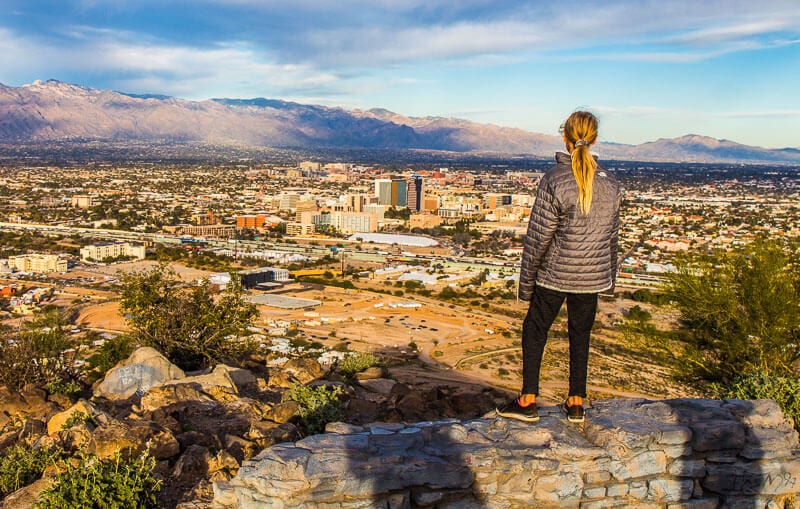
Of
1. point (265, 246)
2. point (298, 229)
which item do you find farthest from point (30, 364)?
point (298, 229)

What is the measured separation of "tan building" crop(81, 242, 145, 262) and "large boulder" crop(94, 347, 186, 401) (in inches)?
1461

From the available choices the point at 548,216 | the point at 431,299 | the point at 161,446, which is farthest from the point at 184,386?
the point at 431,299

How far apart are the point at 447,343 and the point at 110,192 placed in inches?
2963

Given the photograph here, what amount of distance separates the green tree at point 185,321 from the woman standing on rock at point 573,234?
629 centimetres

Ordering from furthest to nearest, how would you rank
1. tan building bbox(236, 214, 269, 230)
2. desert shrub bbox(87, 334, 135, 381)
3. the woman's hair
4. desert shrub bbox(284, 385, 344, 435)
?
tan building bbox(236, 214, 269, 230)
desert shrub bbox(87, 334, 135, 381)
desert shrub bbox(284, 385, 344, 435)
the woman's hair

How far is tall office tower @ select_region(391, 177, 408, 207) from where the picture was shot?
3374 inches

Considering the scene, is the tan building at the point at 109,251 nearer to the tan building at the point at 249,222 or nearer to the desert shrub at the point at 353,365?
the tan building at the point at 249,222

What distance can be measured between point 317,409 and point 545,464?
7.62ft

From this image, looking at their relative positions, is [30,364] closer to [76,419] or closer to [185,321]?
[185,321]

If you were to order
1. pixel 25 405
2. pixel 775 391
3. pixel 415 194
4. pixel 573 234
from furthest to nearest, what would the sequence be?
pixel 415 194, pixel 25 405, pixel 775 391, pixel 573 234

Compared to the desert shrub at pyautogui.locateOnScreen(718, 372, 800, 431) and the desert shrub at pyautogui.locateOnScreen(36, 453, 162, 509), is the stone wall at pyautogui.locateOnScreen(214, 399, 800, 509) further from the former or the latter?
the desert shrub at pyautogui.locateOnScreen(718, 372, 800, 431)

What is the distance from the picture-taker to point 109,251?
43.0m

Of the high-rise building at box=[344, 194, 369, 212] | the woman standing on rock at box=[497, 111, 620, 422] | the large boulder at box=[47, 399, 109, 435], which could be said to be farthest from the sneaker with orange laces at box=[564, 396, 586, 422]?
the high-rise building at box=[344, 194, 369, 212]

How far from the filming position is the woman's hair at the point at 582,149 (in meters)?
3.56
